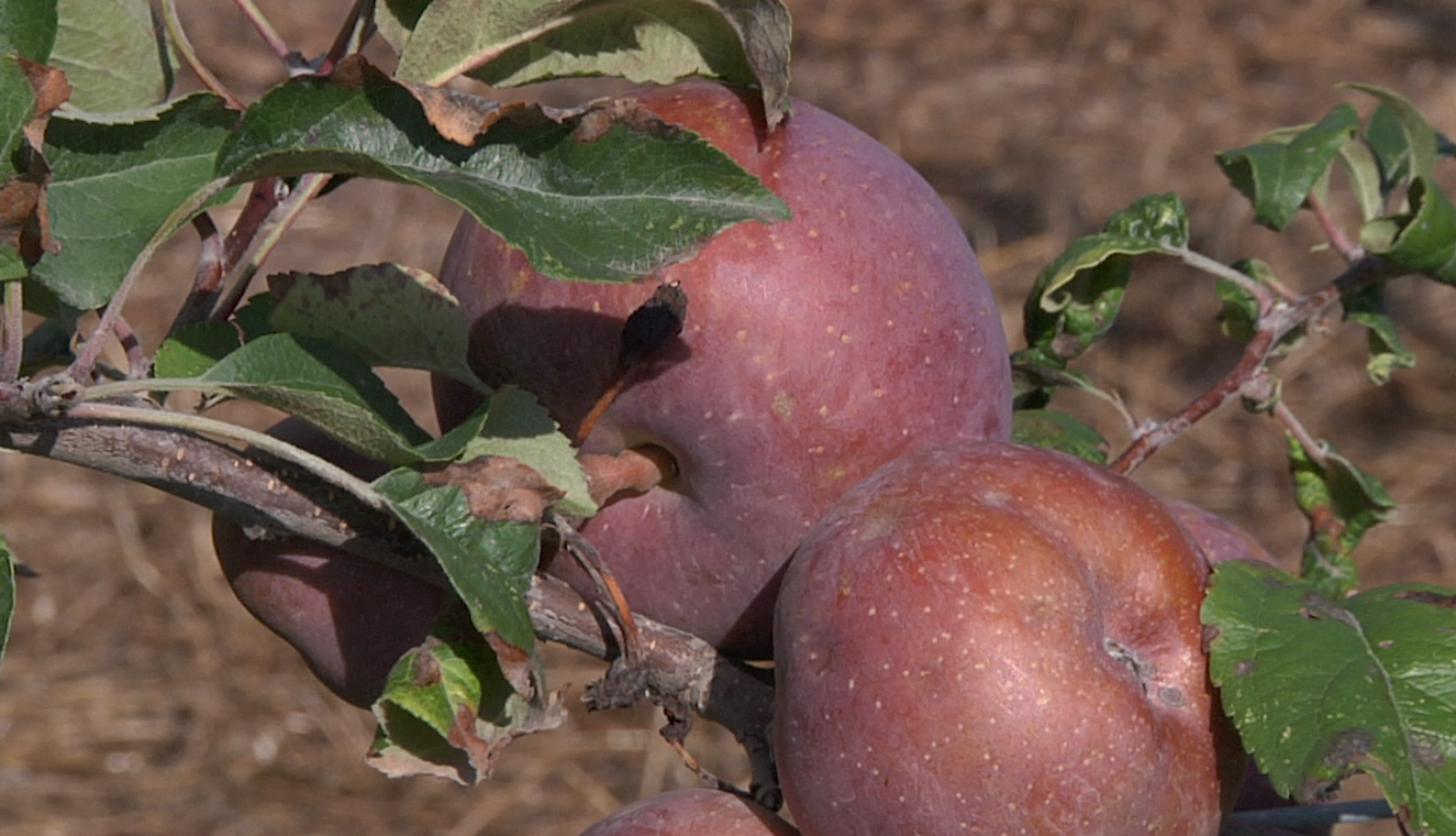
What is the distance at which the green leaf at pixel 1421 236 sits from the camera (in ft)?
2.81

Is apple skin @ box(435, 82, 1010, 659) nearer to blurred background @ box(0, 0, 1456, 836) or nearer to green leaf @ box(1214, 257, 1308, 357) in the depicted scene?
green leaf @ box(1214, 257, 1308, 357)

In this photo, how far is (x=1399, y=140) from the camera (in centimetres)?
102

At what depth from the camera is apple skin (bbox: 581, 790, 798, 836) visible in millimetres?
709

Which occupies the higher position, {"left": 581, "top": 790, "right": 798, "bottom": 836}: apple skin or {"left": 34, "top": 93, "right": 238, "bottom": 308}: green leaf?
{"left": 34, "top": 93, "right": 238, "bottom": 308}: green leaf

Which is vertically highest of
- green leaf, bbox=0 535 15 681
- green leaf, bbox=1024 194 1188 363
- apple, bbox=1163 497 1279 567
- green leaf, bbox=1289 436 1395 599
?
green leaf, bbox=0 535 15 681

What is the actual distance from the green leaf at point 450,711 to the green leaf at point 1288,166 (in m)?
0.53

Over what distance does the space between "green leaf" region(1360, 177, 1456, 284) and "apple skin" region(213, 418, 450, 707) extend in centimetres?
58

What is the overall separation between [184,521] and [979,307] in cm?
343

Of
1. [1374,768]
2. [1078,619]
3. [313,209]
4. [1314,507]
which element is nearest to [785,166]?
[1078,619]

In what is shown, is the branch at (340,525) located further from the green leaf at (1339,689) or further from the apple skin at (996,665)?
the green leaf at (1339,689)

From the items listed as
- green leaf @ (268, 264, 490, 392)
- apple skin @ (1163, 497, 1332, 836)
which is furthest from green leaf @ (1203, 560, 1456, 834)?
green leaf @ (268, 264, 490, 392)

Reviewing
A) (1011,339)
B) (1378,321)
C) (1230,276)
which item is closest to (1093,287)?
(1230,276)

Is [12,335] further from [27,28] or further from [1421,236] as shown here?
[1421,236]

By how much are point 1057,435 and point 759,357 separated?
11.1 inches
